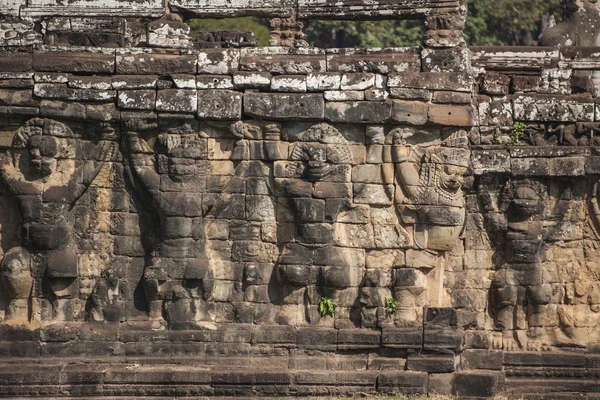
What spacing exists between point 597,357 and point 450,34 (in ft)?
16.5

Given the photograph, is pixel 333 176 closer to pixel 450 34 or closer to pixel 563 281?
pixel 450 34

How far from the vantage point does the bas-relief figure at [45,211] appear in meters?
18.2

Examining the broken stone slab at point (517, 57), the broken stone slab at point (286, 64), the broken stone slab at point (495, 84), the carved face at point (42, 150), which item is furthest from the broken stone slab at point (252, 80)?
the broken stone slab at point (517, 57)

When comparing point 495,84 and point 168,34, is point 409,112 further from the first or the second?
point 168,34

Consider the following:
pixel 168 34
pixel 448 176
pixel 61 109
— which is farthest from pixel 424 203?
pixel 61 109

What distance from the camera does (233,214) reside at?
728 inches

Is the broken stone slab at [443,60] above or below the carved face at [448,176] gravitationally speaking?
above

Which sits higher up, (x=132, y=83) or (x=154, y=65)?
(x=154, y=65)

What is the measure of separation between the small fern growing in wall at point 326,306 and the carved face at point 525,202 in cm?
302

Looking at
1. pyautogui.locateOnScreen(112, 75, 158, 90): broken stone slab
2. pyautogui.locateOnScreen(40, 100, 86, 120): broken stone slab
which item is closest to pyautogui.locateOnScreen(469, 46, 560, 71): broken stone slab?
pyautogui.locateOnScreen(112, 75, 158, 90): broken stone slab

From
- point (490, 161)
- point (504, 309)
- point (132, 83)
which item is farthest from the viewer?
point (504, 309)

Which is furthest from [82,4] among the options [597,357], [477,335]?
[597,357]

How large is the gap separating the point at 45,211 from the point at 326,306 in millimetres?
3970

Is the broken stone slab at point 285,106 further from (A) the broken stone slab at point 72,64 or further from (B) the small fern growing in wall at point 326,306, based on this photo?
(B) the small fern growing in wall at point 326,306
